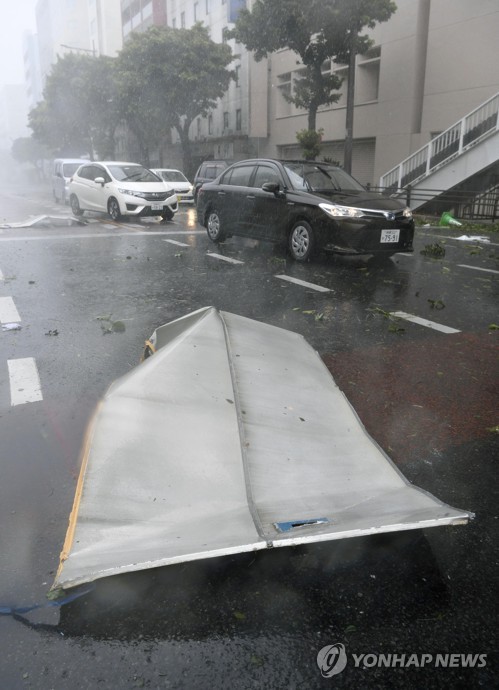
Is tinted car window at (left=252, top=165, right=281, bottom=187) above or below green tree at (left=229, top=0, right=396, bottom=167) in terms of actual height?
below

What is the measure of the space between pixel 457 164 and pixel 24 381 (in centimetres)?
1790

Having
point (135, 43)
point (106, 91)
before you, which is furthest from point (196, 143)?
point (135, 43)

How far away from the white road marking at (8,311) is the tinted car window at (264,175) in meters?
4.92

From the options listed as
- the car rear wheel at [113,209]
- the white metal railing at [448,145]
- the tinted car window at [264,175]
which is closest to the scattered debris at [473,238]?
the tinted car window at [264,175]

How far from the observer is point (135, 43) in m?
34.4

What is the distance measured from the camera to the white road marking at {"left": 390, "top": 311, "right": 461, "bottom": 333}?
595 centimetres

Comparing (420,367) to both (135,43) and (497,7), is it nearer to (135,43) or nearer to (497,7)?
(497,7)

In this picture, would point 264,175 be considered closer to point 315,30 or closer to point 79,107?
point 315,30

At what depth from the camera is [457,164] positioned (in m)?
19.0

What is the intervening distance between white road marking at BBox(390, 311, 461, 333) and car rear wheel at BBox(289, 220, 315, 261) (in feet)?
9.93

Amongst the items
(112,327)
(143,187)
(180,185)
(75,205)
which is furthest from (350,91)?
(112,327)

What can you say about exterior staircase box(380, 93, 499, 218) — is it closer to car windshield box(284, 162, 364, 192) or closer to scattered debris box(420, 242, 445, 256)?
scattered debris box(420, 242, 445, 256)

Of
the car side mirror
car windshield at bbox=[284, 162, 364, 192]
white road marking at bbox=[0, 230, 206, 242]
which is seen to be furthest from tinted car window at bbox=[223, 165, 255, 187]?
white road marking at bbox=[0, 230, 206, 242]

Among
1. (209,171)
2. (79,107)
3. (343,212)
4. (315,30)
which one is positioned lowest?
(343,212)
